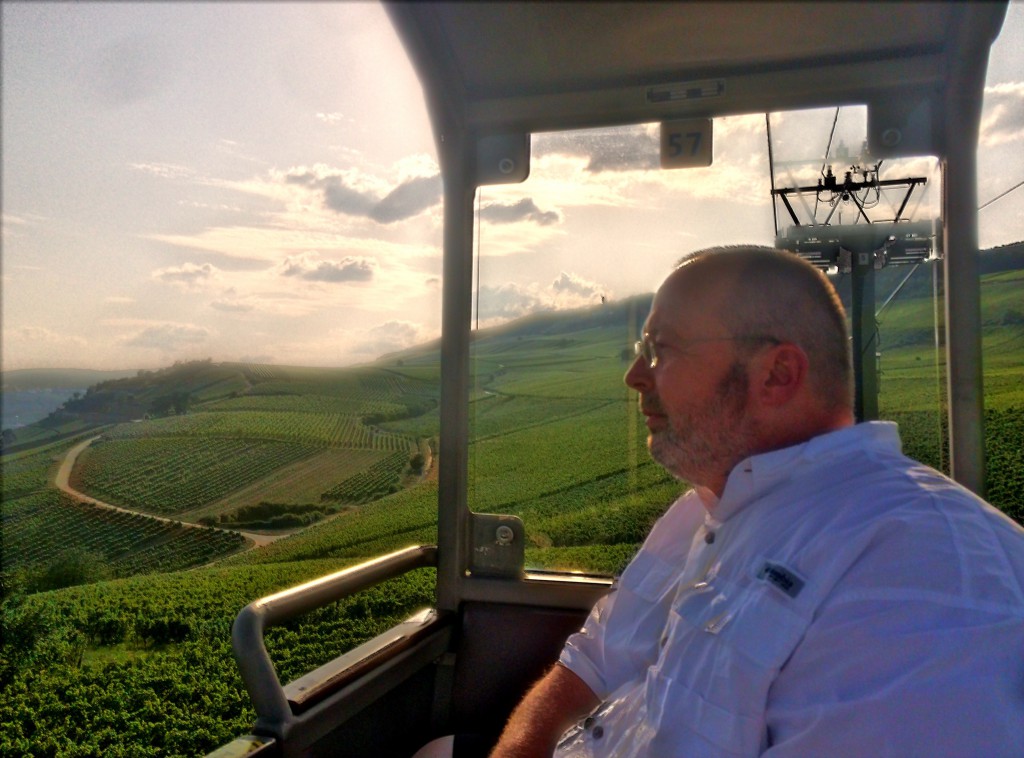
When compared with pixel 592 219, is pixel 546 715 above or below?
below

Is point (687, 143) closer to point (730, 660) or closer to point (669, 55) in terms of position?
point (669, 55)

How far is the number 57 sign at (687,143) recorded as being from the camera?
2191 millimetres

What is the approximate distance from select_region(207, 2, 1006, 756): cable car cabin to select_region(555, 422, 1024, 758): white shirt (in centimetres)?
80

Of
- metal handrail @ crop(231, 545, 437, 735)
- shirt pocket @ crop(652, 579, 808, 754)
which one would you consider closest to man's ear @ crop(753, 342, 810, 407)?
shirt pocket @ crop(652, 579, 808, 754)

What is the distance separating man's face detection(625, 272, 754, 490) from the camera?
4.87ft

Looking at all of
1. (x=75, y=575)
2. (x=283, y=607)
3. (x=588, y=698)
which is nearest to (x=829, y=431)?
(x=588, y=698)

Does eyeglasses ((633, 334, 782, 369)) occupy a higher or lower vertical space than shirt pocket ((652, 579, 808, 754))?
higher

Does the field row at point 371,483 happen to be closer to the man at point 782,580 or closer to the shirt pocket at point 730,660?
the man at point 782,580

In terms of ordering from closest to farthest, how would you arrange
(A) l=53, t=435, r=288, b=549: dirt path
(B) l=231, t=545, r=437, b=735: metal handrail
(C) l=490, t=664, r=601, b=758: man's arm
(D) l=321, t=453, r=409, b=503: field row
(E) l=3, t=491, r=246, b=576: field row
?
(B) l=231, t=545, r=437, b=735: metal handrail
(C) l=490, t=664, r=601, b=758: man's arm
(D) l=321, t=453, r=409, b=503: field row
(E) l=3, t=491, r=246, b=576: field row
(A) l=53, t=435, r=288, b=549: dirt path

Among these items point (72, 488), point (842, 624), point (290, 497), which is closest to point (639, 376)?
point (842, 624)

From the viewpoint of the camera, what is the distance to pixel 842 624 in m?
1.02

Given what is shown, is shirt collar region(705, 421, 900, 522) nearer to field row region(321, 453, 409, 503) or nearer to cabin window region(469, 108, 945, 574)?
cabin window region(469, 108, 945, 574)

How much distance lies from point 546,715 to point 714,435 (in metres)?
0.77

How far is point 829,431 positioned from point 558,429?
1589 mm
